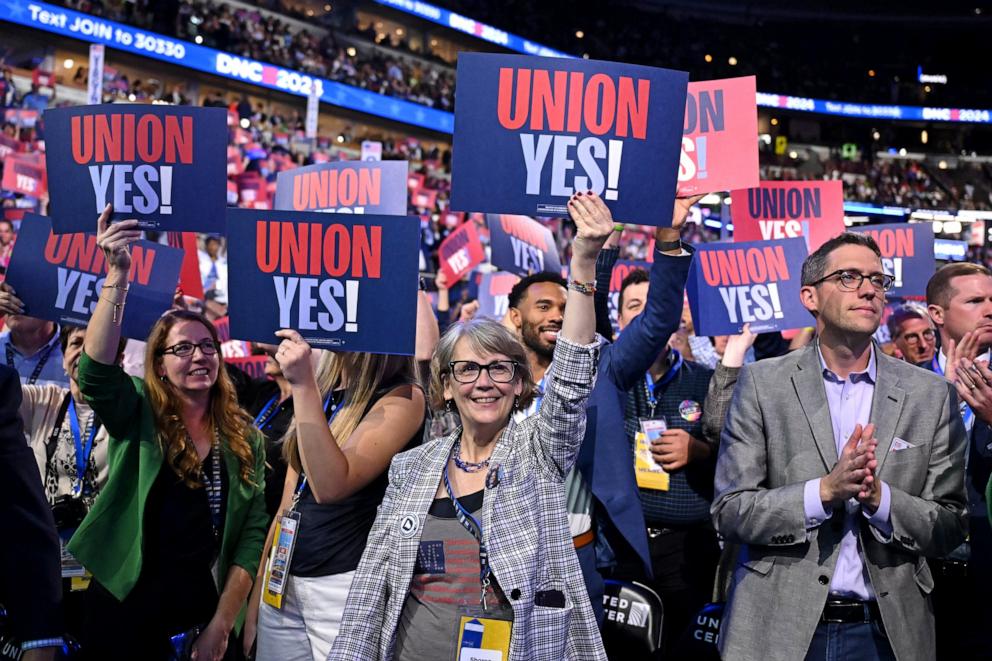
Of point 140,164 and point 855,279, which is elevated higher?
point 140,164

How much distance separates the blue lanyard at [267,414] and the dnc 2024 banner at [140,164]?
105cm

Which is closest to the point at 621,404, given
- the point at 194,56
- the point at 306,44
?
the point at 194,56

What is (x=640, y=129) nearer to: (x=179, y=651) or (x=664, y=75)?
(x=664, y=75)

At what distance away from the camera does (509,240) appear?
5.96 metres

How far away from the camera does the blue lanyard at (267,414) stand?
4.34 m

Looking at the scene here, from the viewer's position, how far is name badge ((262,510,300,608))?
2902 mm

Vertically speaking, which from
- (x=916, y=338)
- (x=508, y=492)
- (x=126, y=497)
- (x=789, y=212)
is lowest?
(x=126, y=497)

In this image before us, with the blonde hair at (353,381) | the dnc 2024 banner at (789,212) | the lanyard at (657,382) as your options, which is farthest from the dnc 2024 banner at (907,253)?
the blonde hair at (353,381)

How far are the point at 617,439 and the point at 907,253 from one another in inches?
138

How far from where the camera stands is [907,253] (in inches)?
230

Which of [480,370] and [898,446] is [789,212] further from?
[480,370]

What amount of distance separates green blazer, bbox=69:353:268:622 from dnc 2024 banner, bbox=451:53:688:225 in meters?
1.23

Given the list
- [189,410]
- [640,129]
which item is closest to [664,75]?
[640,129]

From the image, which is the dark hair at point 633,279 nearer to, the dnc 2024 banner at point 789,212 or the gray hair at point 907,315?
the dnc 2024 banner at point 789,212
